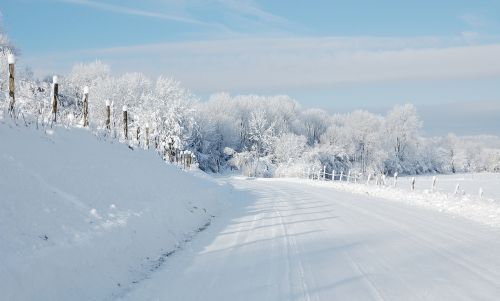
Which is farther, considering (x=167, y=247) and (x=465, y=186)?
(x=465, y=186)

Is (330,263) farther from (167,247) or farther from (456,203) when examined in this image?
(456,203)

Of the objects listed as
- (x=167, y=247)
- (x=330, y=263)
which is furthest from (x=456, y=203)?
(x=167, y=247)

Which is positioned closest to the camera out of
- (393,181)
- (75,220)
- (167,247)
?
(75,220)

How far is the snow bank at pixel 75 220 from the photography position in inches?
246

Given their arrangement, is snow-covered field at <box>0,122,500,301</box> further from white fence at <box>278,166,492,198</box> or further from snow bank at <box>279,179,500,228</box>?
white fence at <box>278,166,492,198</box>

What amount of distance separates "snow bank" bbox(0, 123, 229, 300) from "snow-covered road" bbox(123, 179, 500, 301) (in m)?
0.60

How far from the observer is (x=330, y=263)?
8961mm

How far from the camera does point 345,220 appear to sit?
50.5 feet

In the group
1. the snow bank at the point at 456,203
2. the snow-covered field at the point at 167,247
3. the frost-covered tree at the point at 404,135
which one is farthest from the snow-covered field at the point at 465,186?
the frost-covered tree at the point at 404,135

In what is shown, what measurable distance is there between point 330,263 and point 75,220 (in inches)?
182

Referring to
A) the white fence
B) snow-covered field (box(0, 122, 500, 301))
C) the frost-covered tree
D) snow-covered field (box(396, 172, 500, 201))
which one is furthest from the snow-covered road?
the frost-covered tree

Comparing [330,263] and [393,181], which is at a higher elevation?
[393,181]

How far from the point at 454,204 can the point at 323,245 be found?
41.2 feet

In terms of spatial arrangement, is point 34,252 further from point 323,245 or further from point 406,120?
point 406,120
